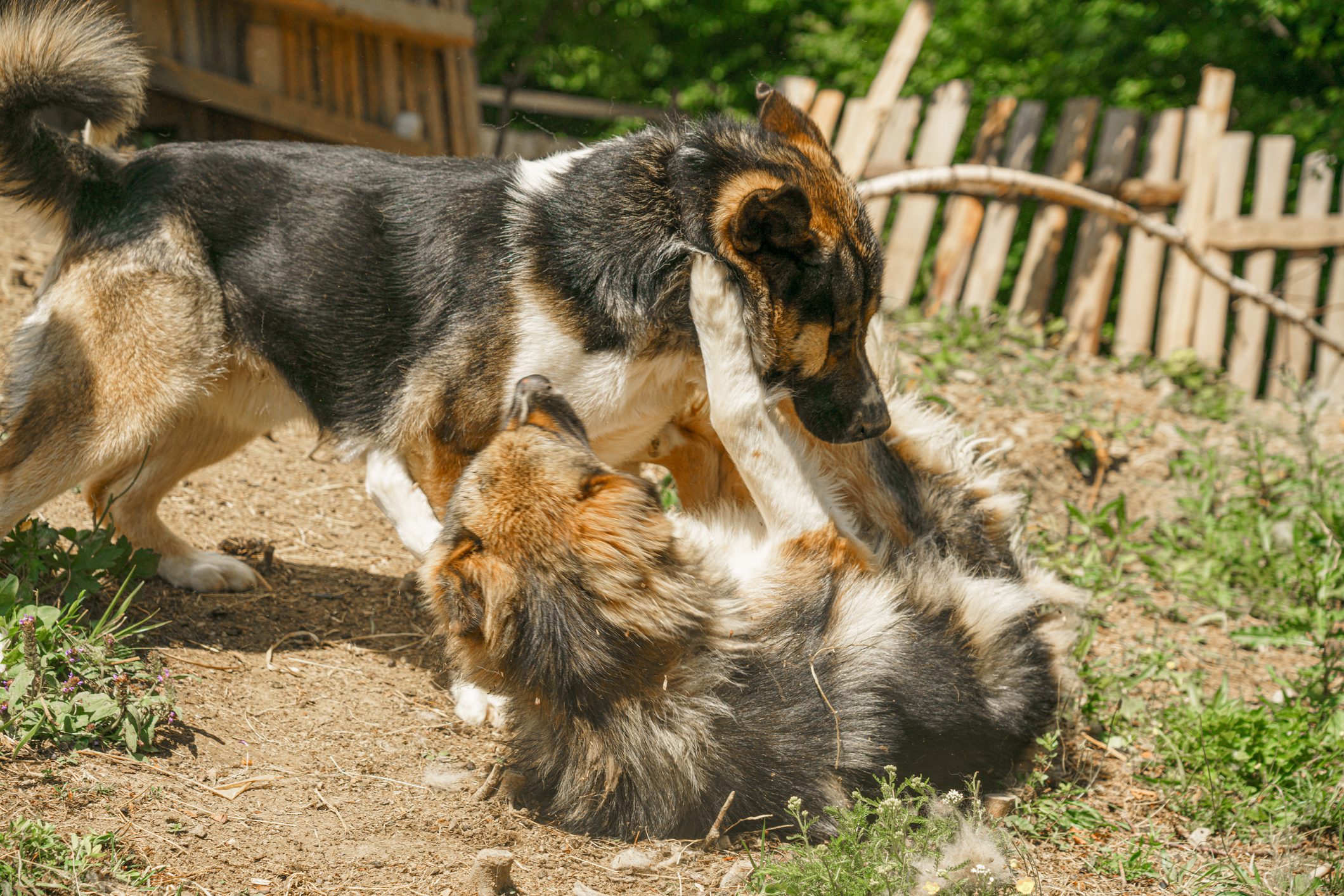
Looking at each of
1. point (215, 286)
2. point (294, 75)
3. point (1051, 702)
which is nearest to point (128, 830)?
point (215, 286)

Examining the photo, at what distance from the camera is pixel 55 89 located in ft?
12.3

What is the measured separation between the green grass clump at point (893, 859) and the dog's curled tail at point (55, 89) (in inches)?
131

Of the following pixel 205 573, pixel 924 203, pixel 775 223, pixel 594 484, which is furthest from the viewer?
pixel 924 203

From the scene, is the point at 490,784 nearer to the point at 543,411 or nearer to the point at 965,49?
the point at 543,411

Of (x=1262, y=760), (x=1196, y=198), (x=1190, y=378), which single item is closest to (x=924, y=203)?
(x=1196, y=198)

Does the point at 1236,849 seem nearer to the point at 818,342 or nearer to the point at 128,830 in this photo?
the point at 818,342

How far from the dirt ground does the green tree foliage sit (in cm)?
423

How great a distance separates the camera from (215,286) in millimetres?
3906

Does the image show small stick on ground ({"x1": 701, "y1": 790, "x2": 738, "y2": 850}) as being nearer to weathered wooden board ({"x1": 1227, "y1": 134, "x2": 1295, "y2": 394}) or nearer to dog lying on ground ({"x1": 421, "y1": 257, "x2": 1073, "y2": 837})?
dog lying on ground ({"x1": 421, "y1": 257, "x2": 1073, "y2": 837})

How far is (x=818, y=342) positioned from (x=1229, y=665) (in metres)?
2.67

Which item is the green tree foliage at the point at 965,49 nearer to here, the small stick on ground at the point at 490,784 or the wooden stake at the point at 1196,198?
the wooden stake at the point at 1196,198

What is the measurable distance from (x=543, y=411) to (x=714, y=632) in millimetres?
907

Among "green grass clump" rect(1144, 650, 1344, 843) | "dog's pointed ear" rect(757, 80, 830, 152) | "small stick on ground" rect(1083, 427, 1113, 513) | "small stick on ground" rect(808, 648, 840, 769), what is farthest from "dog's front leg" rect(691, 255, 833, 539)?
"small stick on ground" rect(1083, 427, 1113, 513)

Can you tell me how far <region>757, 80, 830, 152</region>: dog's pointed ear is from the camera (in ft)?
13.4
